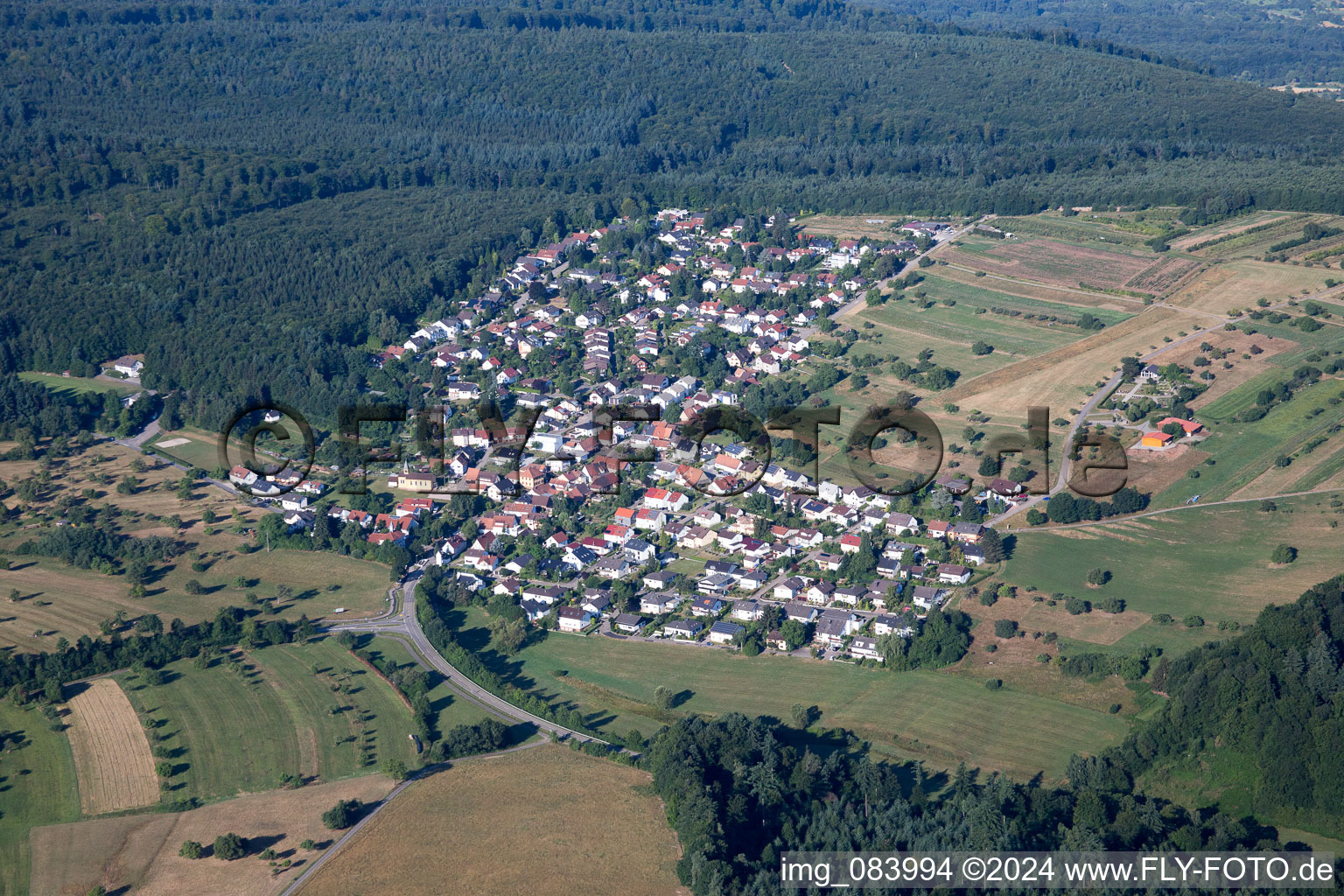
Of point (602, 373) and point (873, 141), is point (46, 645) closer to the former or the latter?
point (602, 373)

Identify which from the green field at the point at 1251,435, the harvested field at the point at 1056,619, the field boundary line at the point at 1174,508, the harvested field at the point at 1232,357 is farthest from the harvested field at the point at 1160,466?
the harvested field at the point at 1056,619

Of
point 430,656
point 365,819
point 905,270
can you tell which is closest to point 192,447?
point 430,656

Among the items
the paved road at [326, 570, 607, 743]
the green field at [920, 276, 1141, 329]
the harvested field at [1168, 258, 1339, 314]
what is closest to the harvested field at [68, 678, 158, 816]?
the paved road at [326, 570, 607, 743]

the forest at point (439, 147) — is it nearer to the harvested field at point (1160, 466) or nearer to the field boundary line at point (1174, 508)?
the field boundary line at point (1174, 508)

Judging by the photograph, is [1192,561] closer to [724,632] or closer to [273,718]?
[724,632]

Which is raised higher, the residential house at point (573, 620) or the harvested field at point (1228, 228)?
the harvested field at point (1228, 228)

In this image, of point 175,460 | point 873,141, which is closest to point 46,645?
point 175,460
